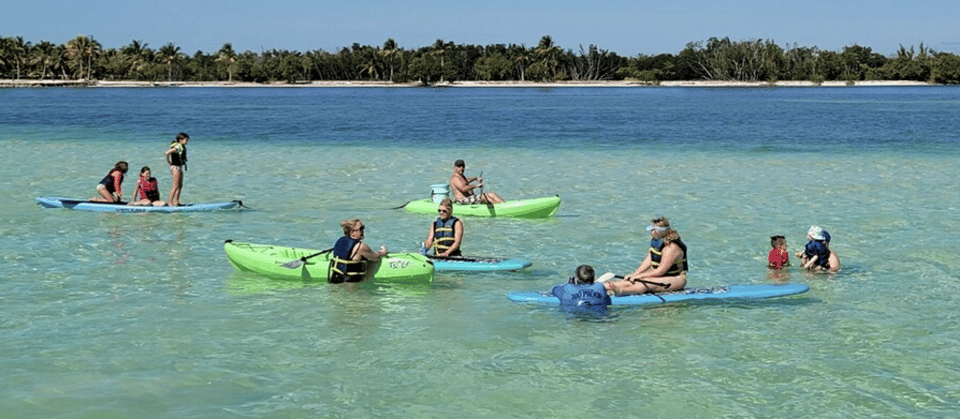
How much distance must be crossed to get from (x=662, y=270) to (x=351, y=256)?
4.59 metres

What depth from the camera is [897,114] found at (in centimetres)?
8912

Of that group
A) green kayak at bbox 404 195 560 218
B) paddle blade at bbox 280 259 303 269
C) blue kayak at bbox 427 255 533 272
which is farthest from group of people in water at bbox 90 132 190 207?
blue kayak at bbox 427 255 533 272

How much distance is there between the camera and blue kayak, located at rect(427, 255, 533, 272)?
17.2 m

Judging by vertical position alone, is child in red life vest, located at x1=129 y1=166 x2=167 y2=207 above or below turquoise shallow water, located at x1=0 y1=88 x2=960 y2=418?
above

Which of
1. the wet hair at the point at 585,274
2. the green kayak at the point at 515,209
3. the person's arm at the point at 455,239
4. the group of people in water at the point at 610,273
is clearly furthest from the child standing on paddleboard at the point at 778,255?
→ the green kayak at the point at 515,209

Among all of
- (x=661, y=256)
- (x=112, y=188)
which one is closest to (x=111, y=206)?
(x=112, y=188)

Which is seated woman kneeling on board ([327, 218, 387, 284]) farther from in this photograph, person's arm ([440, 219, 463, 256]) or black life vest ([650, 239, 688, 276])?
black life vest ([650, 239, 688, 276])

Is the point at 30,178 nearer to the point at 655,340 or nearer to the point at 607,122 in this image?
the point at 655,340

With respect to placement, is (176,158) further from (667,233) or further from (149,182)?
(667,233)

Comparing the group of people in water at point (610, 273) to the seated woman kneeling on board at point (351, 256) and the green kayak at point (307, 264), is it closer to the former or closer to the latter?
the seated woman kneeling on board at point (351, 256)

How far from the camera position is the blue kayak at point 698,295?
14.7m

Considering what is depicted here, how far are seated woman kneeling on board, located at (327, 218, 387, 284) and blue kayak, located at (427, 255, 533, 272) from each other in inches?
62.7

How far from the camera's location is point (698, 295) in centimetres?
1500

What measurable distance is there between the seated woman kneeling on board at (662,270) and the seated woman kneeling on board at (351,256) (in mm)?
3581
